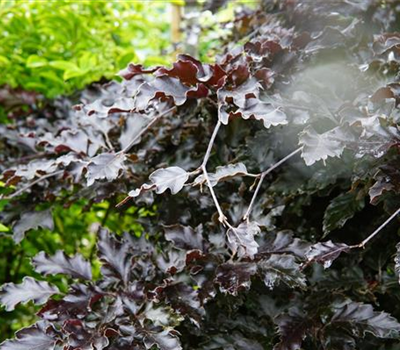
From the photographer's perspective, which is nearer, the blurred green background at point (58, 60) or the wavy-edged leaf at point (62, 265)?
the wavy-edged leaf at point (62, 265)

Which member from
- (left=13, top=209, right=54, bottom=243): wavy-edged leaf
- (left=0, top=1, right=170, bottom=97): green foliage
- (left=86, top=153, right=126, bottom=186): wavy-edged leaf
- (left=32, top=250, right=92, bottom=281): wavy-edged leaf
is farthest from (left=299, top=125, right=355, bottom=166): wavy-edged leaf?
(left=0, top=1, right=170, bottom=97): green foliage

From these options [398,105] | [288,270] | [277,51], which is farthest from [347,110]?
[288,270]

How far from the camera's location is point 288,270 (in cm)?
96

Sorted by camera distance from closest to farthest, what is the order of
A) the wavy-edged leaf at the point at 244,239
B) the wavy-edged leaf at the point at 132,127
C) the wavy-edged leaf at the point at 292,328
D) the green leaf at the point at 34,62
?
the wavy-edged leaf at the point at 244,239 < the wavy-edged leaf at the point at 292,328 < the wavy-edged leaf at the point at 132,127 < the green leaf at the point at 34,62

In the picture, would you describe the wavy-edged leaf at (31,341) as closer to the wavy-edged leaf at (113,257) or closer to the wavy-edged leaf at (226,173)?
the wavy-edged leaf at (113,257)

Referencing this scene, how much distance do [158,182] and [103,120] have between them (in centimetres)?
46

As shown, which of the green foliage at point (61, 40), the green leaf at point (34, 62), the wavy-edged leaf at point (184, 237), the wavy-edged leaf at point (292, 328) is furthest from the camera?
the green foliage at point (61, 40)

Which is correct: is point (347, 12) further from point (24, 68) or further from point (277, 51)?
point (24, 68)

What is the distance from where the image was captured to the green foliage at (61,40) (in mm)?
1791

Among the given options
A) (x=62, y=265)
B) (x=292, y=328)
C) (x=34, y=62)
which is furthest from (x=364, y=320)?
(x=34, y=62)

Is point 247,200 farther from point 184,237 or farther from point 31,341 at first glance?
point 31,341

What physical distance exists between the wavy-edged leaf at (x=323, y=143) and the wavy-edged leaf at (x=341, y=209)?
0.16m

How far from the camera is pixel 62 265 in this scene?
115 cm

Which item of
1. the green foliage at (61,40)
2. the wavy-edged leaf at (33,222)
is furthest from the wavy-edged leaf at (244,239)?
the green foliage at (61,40)
